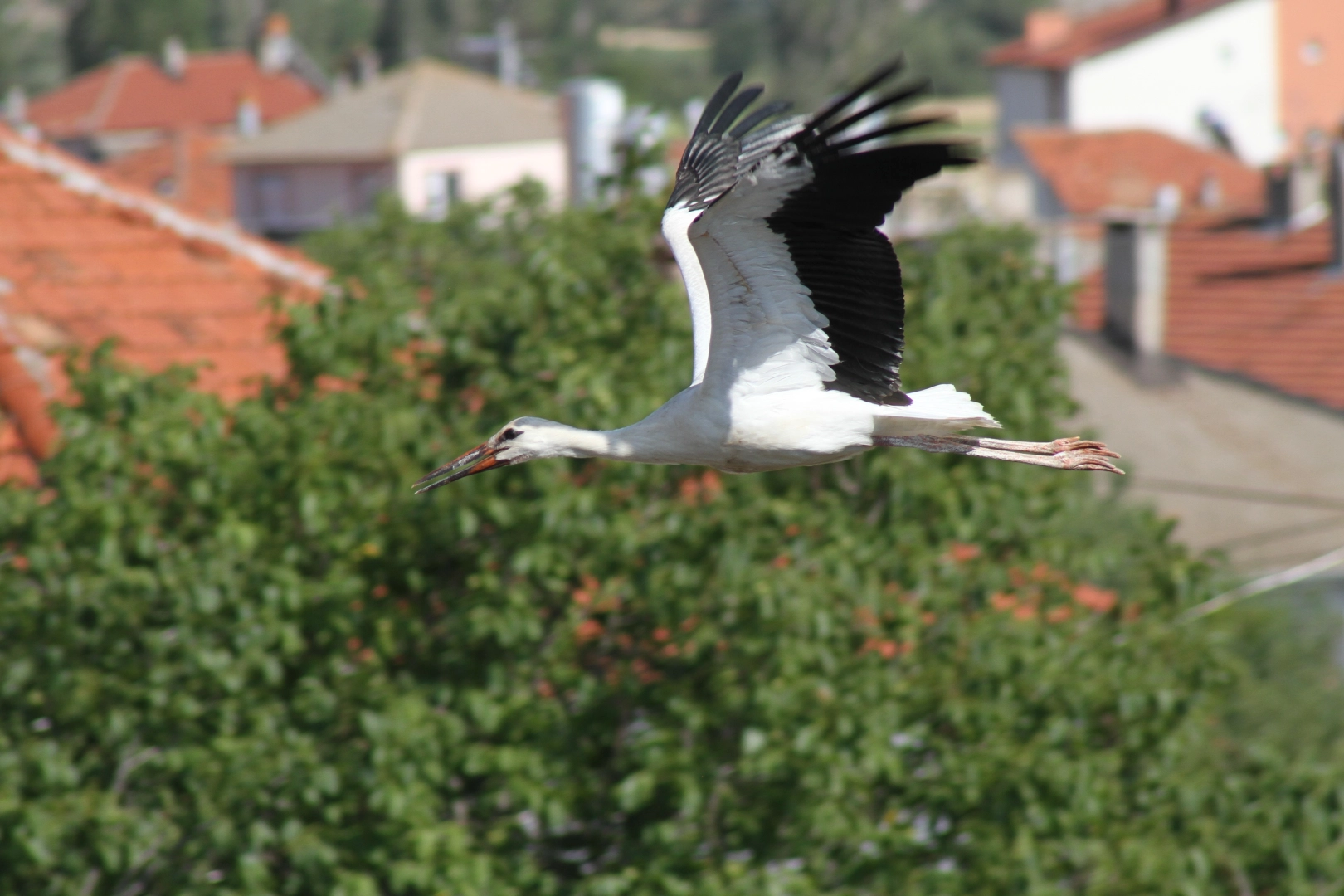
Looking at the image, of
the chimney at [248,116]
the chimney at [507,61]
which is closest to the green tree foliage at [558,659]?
the chimney at [248,116]

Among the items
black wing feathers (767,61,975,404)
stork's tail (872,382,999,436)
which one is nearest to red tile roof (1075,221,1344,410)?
stork's tail (872,382,999,436)

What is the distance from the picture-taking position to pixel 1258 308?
2084cm

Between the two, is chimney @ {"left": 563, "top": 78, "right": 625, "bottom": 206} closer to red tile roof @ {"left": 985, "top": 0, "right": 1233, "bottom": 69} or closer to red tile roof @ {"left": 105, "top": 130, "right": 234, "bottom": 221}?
red tile roof @ {"left": 105, "top": 130, "right": 234, "bottom": 221}

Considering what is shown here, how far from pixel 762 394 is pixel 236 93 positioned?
209 feet

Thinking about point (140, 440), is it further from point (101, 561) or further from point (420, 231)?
point (420, 231)

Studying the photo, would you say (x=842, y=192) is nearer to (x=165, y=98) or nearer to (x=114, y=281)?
(x=114, y=281)

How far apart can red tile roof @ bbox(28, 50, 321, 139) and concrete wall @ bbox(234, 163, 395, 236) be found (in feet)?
51.0

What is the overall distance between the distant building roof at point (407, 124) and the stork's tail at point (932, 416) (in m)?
42.3

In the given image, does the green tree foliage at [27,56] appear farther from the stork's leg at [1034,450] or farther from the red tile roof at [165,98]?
the stork's leg at [1034,450]

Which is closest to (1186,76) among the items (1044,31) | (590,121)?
(1044,31)

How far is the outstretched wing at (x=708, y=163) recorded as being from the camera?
17.2 ft

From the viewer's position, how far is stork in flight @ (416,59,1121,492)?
481 centimetres

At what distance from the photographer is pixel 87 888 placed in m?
7.68

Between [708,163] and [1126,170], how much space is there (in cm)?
3651
